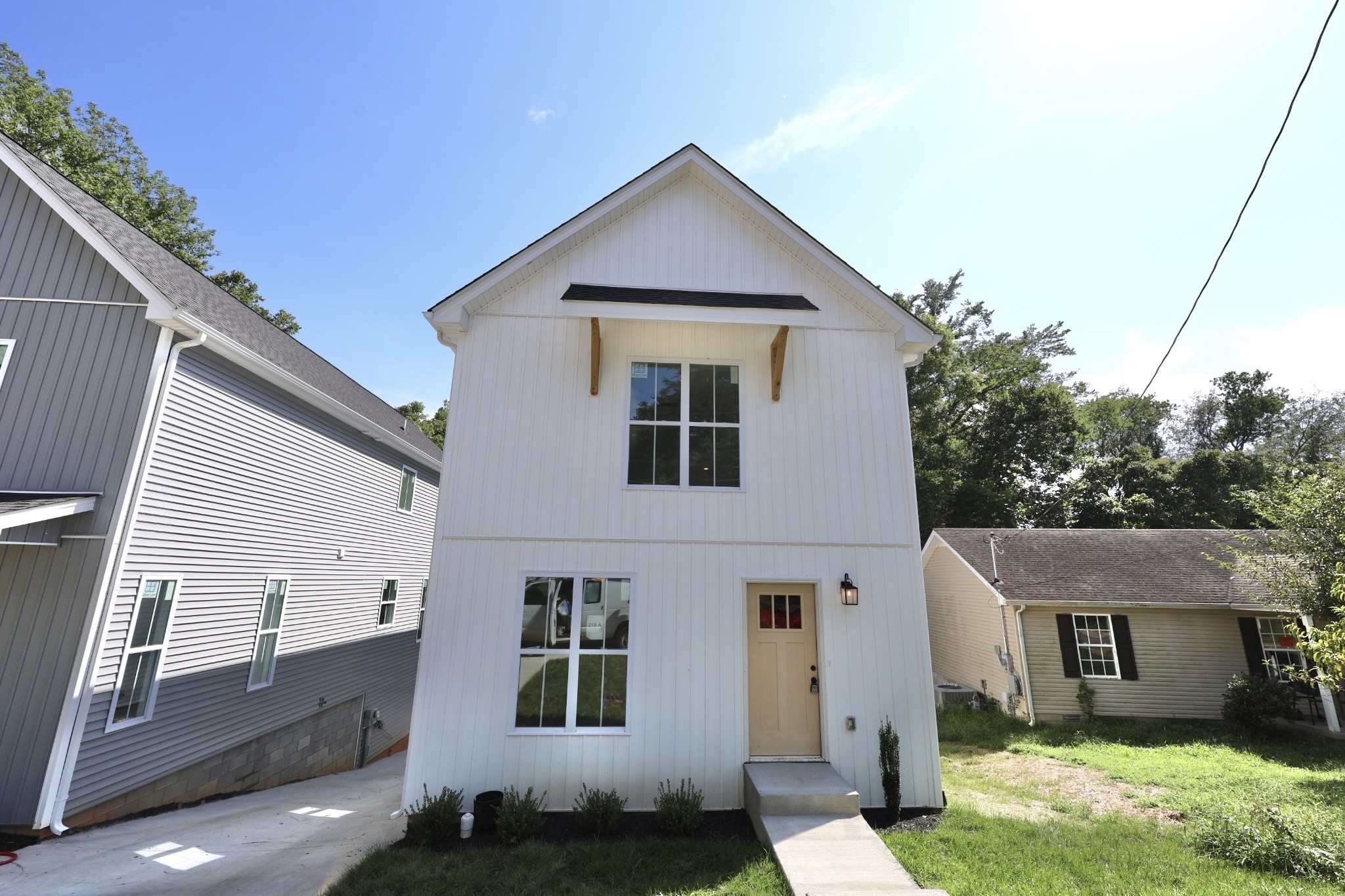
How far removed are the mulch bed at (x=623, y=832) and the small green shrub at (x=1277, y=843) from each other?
171 inches

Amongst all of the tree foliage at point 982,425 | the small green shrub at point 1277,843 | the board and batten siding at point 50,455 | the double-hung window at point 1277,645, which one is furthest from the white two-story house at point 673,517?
the tree foliage at point 982,425

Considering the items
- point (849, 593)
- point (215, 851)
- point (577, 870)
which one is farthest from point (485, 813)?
point (849, 593)

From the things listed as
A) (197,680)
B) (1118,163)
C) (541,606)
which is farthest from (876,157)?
(197,680)

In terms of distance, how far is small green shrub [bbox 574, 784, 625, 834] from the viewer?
17.8 feet

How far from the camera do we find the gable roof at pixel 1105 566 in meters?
12.6

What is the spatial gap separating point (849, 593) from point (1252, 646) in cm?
1299

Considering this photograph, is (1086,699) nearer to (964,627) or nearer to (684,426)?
(964,627)

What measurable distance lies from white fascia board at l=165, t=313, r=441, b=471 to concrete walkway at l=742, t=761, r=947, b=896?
844 centimetres

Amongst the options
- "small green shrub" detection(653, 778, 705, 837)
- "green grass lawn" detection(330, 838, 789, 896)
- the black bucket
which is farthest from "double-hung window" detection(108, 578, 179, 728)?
"small green shrub" detection(653, 778, 705, 837)

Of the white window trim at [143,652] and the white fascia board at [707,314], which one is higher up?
the white fascia board at [707,314]

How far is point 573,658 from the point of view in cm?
612

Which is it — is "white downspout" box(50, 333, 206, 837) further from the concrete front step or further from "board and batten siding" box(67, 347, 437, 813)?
the concrete front step

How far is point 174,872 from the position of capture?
4777 millimetres

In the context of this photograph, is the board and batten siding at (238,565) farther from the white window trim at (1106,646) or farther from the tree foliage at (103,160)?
the white window trim at (1106,646)
